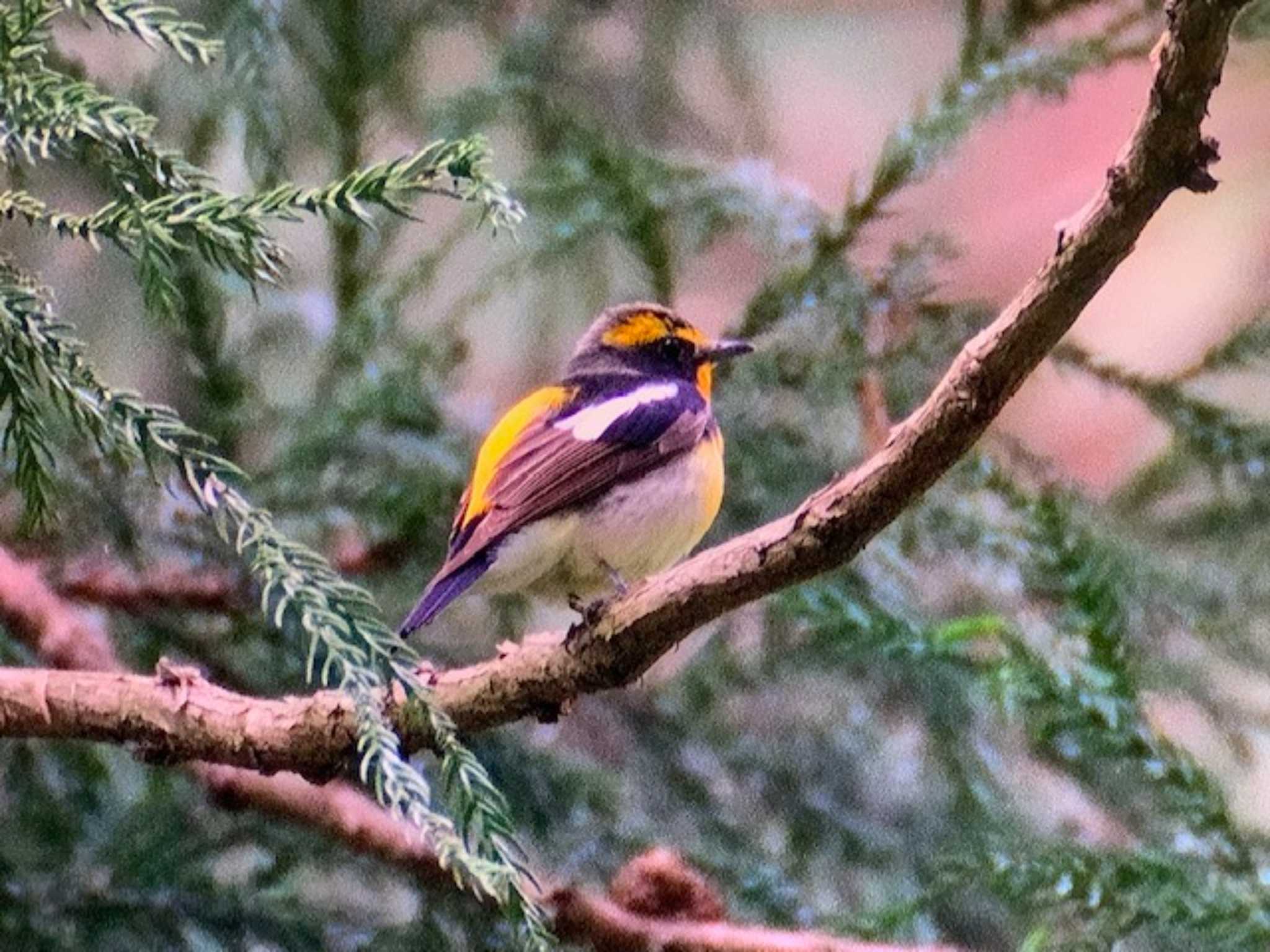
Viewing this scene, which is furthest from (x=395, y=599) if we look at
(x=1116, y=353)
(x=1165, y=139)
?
(x=1116, y=353)

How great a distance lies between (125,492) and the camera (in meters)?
1.33

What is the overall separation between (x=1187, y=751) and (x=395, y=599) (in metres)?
0.77

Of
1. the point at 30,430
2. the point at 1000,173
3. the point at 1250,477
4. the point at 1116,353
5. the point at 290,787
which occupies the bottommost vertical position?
the point at 290,787

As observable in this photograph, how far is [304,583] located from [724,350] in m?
0.69

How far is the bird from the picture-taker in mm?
1071

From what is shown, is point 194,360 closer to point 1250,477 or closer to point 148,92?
point 148,92

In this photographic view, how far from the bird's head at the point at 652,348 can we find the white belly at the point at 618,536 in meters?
0.17

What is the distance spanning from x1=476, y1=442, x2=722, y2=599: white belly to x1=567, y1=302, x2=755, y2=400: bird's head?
0.17 m

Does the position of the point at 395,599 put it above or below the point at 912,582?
below

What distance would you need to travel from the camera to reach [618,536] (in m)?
1.11

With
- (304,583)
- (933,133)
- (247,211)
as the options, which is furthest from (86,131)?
(933,133)

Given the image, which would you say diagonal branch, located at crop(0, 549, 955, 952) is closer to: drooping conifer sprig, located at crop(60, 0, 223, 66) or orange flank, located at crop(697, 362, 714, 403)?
drooping conifer sprig, located at crop(60, 0, 223, 66)

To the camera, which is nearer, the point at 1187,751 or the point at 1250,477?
the point at 1187,751

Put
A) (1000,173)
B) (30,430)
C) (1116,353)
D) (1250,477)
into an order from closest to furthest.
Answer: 1. (30,430)
2. (1250,477)
3. (1116,353)
4. (1000,173)
